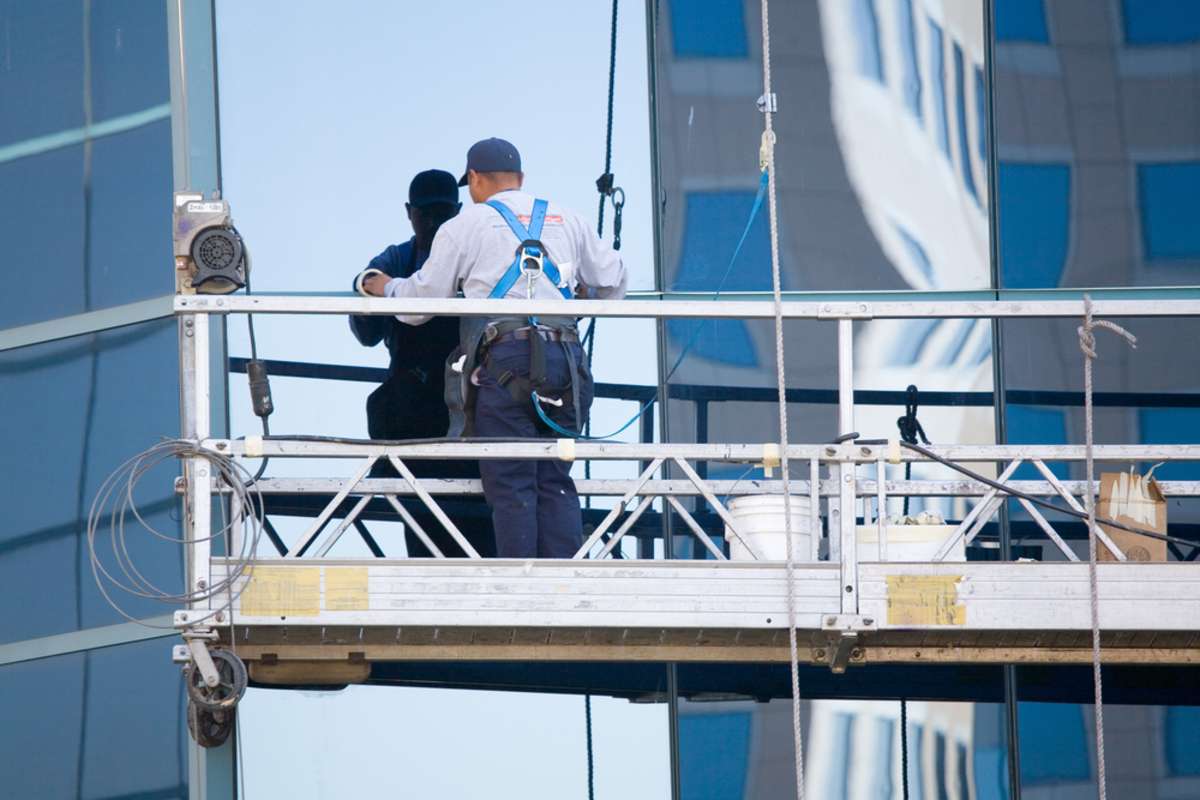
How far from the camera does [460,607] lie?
806cm

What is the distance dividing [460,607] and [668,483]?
7.28ft

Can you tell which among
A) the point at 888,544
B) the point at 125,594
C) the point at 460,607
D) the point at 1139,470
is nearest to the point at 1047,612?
the point at 888,544

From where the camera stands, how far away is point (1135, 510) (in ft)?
29.4

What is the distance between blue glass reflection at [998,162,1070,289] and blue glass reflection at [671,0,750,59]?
163cm

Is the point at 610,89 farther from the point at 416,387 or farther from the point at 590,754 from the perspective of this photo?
the point at 590,754

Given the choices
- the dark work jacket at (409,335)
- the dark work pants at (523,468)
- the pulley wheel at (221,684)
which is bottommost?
the pulley wheel at (221,684)

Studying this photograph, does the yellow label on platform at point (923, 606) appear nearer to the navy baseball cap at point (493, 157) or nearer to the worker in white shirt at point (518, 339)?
the worker in white shirt at point (518, 339)

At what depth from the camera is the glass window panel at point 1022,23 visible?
11461 millimetres

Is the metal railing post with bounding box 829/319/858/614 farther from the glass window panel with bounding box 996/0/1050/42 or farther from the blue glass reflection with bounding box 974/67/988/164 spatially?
the glass window panel with bounding box 996/0/1050/42

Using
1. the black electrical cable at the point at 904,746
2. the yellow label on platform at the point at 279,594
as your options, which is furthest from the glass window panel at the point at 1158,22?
the yellow label on platform at the point at 279,594

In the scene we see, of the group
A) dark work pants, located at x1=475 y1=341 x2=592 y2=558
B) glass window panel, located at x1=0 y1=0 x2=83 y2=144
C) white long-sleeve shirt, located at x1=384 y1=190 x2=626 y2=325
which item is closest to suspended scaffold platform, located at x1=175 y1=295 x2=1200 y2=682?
dark work pants, located at x1=475 y1=341 x2=592 y2=558

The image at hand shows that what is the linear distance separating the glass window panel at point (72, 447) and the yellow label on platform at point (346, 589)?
2917 millimetres

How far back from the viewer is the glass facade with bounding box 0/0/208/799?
10695 mm

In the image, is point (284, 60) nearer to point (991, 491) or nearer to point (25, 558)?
point (25, 558)
